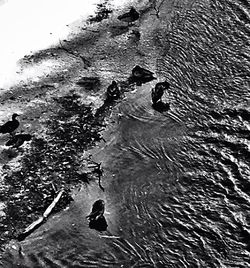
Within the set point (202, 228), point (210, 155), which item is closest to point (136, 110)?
point (210, 155)

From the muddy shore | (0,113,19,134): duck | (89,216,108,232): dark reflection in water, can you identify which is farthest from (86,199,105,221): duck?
(0,113,19,134): duck

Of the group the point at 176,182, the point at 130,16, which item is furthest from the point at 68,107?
the point at 130,16

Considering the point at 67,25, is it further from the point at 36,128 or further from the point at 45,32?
the point at 36,128

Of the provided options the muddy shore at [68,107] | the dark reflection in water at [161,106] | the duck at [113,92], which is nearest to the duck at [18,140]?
the muddy shore at [68,107]

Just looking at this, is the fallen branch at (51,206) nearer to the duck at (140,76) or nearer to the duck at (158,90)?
the duck at (158,90)

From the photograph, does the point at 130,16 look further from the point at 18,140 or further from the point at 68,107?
the point at 18,140
